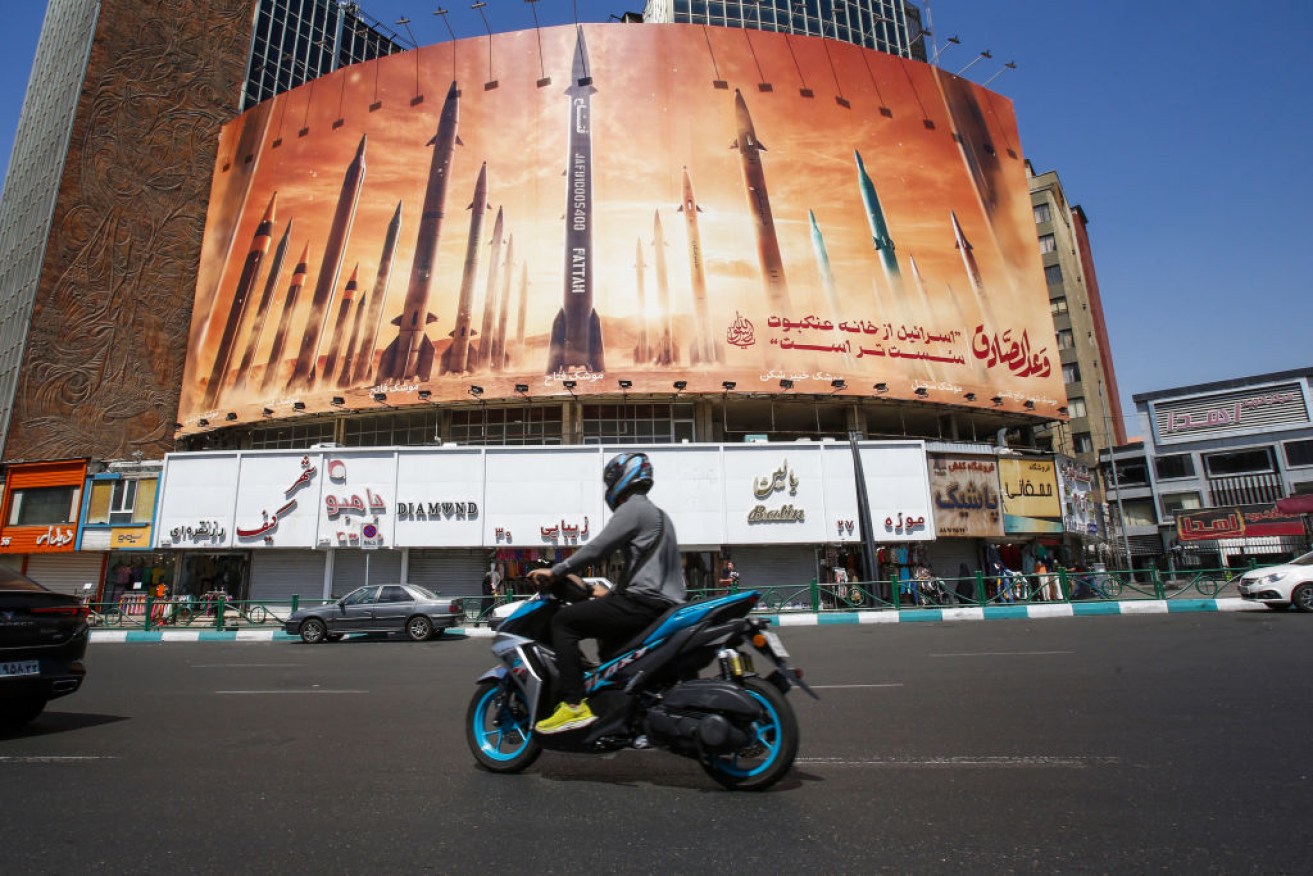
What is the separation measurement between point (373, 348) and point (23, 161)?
29902 millimetres

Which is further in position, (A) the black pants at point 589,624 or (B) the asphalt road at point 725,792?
(A) the black pants at point 589,624

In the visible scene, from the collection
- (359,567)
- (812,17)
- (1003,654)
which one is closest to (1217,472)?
(1003,654)

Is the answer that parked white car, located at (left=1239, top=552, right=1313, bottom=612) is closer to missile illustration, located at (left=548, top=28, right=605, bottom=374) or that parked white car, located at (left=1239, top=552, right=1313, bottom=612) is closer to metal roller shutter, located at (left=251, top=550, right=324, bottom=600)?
missile illustration, located at (left=548, top=28, right=605, bottom=374)

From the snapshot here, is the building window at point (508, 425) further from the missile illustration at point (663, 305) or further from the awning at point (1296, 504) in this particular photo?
the awning at point (1296, 504)

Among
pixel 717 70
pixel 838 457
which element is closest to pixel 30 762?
pixel 838 457

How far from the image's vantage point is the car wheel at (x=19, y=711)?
550cm

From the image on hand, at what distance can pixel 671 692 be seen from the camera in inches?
133

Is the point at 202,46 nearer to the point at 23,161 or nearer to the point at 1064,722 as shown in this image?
the point at 23,161

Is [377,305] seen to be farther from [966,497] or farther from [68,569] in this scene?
[966,497]

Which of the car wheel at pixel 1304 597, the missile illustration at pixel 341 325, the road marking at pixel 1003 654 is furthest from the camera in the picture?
the missile illustration at pixel 341 325

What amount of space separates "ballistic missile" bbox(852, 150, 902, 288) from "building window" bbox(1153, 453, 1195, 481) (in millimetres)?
25677

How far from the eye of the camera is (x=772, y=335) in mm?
27109

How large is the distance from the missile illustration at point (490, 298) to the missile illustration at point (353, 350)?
5.15 meters

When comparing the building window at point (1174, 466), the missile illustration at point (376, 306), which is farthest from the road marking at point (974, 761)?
the building window at point (1174, 466)
